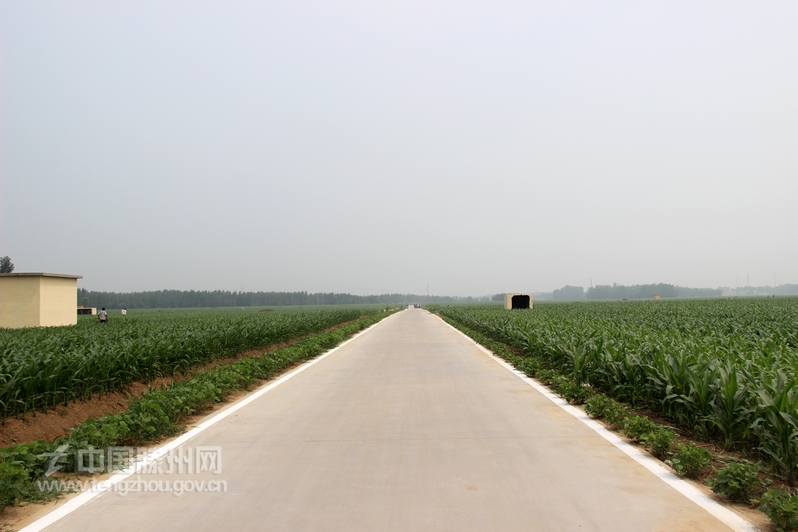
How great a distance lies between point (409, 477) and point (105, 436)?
145 inches

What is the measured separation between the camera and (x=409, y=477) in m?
5.34

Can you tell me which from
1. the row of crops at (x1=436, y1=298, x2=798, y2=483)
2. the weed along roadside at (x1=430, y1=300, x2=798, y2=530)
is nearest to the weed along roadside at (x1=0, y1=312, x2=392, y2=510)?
the weed along roadside at (x1=430, y1=300, x2=798, y2=530)

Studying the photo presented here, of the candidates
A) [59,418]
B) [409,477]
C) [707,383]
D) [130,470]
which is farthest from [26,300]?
[707,383]

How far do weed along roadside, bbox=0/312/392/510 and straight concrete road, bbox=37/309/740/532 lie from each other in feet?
1.98

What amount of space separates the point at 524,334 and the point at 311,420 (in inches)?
438

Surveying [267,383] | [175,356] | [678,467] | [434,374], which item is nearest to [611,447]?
[678,467]

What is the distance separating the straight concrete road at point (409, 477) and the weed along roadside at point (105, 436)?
60 cm

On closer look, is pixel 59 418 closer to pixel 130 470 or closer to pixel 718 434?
pixel 130 470

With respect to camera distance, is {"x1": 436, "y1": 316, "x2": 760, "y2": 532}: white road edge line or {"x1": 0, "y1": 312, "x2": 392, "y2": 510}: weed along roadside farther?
{"x1": 0, "y1": 312, "x2": 392, "y2": 510}: weed along roadside

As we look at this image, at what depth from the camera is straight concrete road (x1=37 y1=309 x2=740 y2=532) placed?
427 centimetres

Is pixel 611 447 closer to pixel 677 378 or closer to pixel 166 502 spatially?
pixel 677 378

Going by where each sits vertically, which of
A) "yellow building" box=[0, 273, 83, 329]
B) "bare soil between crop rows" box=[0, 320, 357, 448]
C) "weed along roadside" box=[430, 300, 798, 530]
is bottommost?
"bare soil between crop rows" box=[0, 320, 357, 448]

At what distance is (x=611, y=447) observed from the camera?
21.2 ft

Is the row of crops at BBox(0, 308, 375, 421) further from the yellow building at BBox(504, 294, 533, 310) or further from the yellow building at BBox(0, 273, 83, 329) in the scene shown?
the yellow building at BBox(504, 294, 533, 310)
